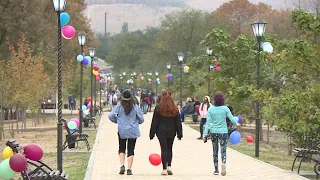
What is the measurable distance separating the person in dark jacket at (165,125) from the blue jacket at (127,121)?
325 mm

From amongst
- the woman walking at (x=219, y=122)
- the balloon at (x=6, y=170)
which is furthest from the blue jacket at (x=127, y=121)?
the balloon at (x=6, y=170)

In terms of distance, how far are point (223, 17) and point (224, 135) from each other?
71.6 meters

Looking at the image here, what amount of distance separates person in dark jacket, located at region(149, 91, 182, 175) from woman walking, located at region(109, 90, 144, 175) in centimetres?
34

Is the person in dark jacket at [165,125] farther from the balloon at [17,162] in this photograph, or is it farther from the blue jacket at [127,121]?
the balloon at [17,162]

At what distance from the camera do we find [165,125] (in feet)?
42.1

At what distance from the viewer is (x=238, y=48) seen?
87.0 feet

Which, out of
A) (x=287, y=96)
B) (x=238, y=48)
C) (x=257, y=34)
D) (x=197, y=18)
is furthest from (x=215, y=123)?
(x=197, y=18)

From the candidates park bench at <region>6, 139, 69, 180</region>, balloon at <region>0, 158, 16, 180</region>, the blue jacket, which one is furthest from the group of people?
balloon at <region>0, 158, 16, 180</region>

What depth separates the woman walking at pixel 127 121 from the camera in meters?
12.7

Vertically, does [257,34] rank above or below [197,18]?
below

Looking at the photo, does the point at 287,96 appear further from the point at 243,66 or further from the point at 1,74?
the point at 1,74

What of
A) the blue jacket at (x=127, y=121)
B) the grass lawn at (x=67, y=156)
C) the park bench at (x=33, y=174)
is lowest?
the grass lawn at (x=67, y=156)

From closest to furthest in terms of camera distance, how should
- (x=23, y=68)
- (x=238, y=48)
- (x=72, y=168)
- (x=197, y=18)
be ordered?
1. (x=72, y=168)
2. (x=238, y=48)
3. (x=23, y=68)
4. (x=197, y=18)

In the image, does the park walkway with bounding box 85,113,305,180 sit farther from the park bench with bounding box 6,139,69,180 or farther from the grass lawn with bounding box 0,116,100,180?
the park bench with bounding box 6,139,69,180
